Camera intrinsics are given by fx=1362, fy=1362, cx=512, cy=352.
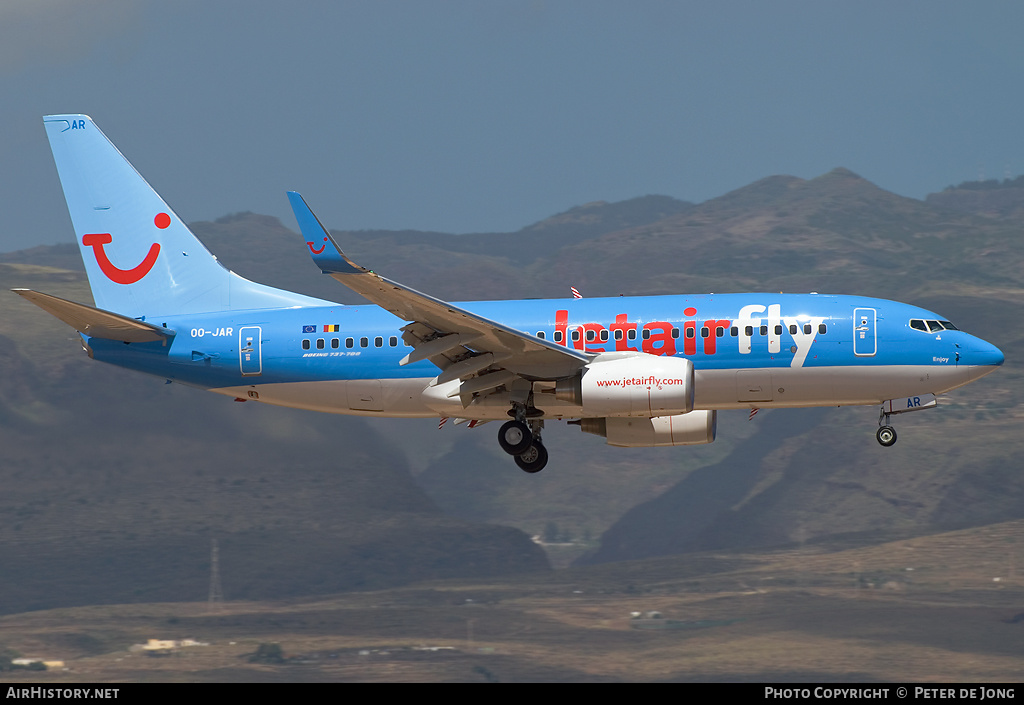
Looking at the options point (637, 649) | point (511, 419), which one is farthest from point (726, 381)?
point (637, 649)

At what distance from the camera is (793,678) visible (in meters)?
174

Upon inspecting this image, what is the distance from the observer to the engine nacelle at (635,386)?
39.2 metres

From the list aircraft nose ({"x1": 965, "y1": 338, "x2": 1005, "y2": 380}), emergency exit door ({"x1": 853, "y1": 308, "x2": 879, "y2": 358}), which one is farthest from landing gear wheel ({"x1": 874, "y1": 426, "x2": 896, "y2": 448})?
aircraft nose ({"x1": 965, "y1": 338, "x2": 1005, "y2": 380})

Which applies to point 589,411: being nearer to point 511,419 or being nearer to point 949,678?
point 511,419

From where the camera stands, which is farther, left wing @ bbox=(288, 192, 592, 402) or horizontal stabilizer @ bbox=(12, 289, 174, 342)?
horizontal stabilizer @ bbox=(12, 289, 174, 342)

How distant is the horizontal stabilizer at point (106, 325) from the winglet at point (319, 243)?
9.13m

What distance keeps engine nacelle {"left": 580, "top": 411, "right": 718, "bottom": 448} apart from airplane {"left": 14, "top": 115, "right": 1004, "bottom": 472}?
45mm

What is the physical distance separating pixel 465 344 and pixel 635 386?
5202 mm

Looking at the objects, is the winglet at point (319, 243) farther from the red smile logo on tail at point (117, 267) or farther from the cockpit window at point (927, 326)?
the cockpit window at point (927, 326)

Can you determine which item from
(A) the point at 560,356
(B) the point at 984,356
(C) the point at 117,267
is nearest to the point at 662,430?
(A) the point at 560,356

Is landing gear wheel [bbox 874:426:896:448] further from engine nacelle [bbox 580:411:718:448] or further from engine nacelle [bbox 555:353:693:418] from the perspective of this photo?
engine nacelle [bbox 555:353:693:418]

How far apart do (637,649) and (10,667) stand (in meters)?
85.1

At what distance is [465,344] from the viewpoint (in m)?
40.4

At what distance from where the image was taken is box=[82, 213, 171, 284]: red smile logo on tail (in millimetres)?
47625
